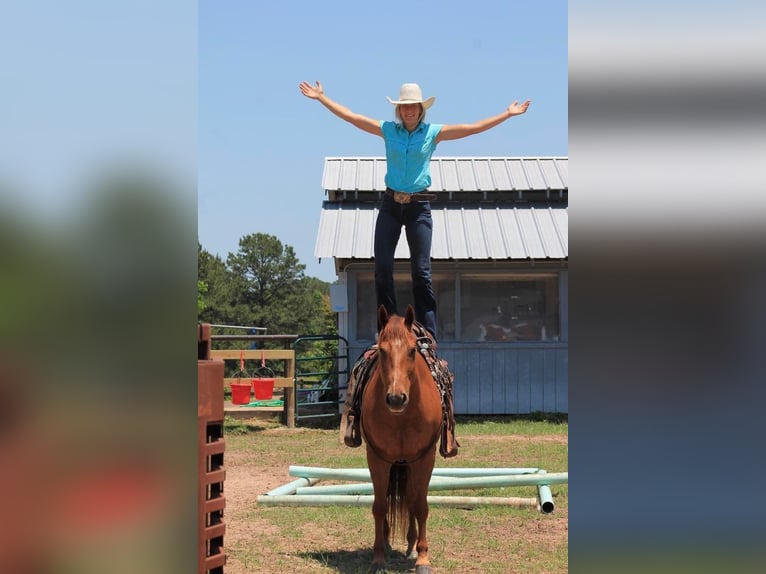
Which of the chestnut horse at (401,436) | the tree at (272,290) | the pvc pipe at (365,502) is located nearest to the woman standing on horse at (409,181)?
the chestnut horse at (401,436)

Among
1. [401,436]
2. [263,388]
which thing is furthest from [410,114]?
[263,388]

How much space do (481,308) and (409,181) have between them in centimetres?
1018

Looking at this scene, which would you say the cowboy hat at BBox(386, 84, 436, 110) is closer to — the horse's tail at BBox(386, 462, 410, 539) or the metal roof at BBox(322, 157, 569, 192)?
the horse's tail at BBox(386, 462, 410, 539)

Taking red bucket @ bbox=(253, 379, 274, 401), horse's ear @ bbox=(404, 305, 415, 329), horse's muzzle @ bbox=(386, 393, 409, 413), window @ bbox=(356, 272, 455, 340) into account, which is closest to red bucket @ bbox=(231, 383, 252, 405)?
red bucket @ bbox=(253, 379, 274, 401)

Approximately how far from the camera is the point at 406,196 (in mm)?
6766

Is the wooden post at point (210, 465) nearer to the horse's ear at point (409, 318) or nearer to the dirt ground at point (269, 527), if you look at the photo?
the horse's ear at point (409, 318)

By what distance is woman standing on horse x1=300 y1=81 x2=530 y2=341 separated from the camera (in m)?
6.56

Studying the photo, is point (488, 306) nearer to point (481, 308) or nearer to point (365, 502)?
point (481, 308)
